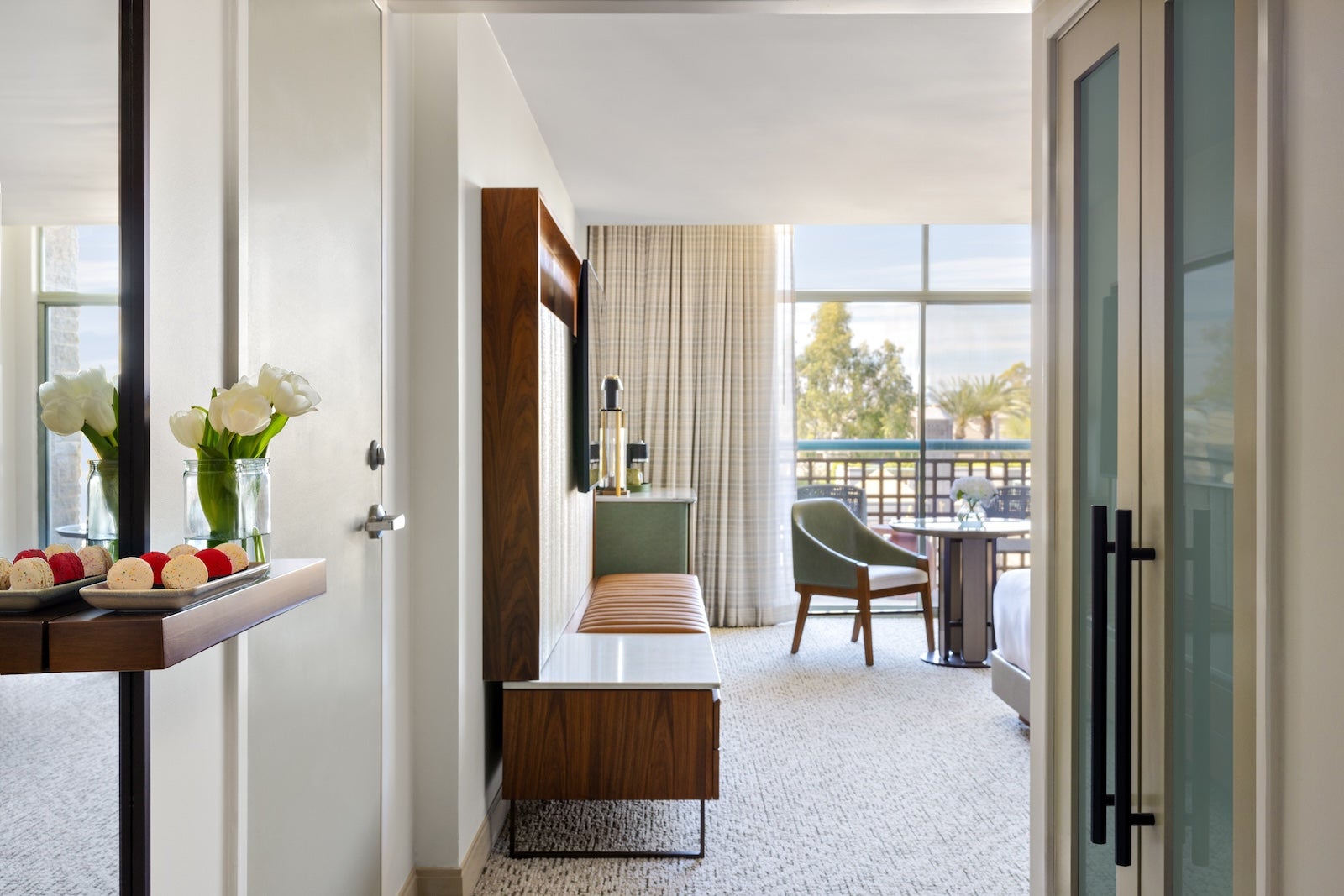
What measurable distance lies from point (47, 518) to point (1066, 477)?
5.40 feet

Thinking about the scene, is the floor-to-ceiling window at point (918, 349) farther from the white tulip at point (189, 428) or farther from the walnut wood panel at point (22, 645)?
the walnut wood panel at point (22, 645)

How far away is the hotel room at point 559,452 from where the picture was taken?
102 centimetres

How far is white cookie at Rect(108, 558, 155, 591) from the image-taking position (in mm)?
872

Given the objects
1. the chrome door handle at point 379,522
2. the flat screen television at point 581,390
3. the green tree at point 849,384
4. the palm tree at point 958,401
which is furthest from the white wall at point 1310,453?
the palm tree at point 958,401

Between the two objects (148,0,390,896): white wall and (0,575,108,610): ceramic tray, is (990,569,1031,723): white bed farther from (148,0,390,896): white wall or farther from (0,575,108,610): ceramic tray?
(0,575,108,610): ceramic tray

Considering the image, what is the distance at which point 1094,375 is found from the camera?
5.42 ft

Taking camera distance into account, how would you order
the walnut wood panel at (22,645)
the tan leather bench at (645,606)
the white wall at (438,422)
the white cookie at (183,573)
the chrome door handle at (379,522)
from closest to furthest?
the walnut wood panel at (22,645) < the white cookie at (183,573) < the chrome door handle at (379,522) < the white wall at (438,422) < the tan leather bench at (645,606)

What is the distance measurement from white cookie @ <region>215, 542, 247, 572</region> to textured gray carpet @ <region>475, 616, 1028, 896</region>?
175 centimetres

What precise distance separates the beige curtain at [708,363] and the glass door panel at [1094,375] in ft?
13.3

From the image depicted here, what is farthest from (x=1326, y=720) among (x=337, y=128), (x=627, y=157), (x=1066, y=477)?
(x=627, y=157)

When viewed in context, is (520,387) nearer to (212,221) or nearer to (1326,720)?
(212,221)

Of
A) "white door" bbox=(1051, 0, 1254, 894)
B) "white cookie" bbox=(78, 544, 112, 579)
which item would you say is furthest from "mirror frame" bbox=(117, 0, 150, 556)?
"white door" bbox=(1051, 0, 1254, 894)

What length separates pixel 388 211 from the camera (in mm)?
2129

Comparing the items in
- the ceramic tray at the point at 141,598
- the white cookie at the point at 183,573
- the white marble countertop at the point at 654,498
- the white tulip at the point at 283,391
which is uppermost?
the white tulip at the point at 283,391
